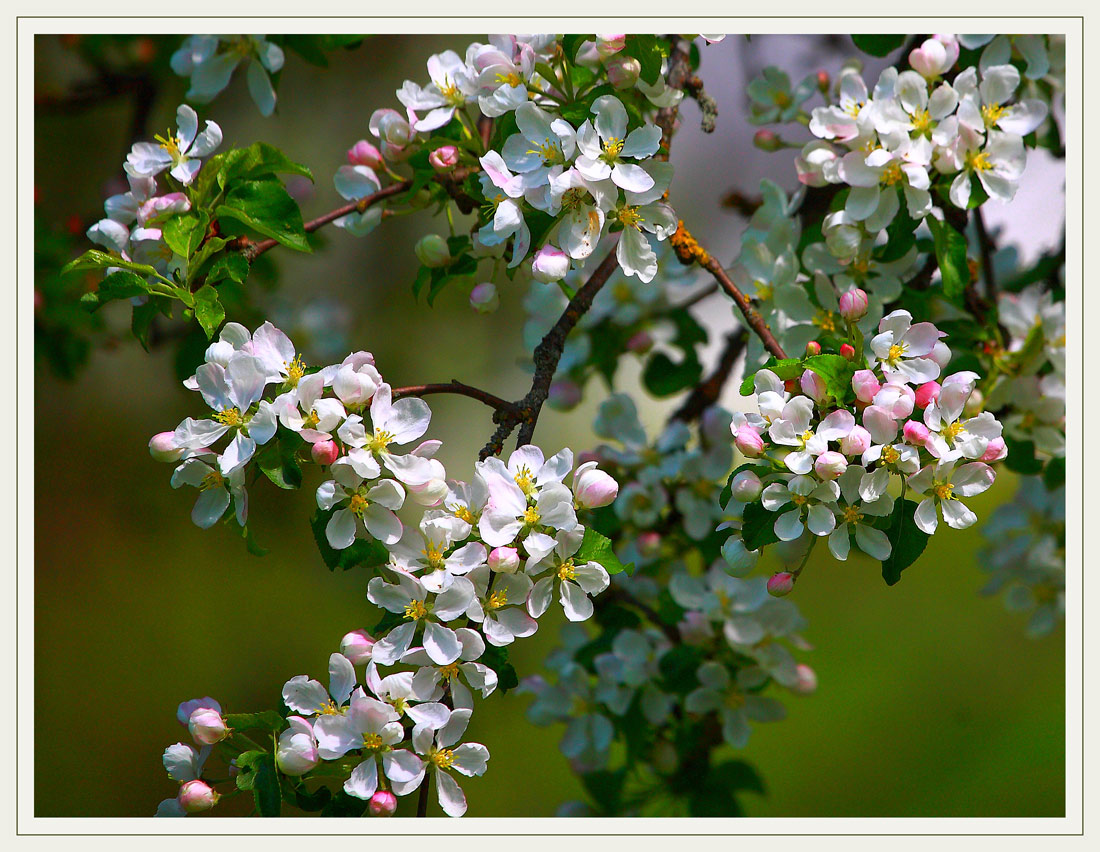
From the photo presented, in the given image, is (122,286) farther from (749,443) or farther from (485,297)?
(749,443)

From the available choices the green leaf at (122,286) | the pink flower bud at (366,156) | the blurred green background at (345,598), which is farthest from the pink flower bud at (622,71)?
the blurred green background at (345,598)

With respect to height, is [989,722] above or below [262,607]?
above

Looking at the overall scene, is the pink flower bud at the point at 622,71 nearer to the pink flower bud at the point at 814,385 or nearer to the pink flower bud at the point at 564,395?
the pink flower bud at the point at 814,385

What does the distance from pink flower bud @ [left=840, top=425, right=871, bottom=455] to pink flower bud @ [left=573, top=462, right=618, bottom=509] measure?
199 millimetres

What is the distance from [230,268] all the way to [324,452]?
10.1 inches

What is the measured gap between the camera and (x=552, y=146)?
2.77ft

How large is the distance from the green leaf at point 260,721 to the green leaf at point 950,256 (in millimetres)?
793

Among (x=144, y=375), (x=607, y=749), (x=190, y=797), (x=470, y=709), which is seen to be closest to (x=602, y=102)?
(x=470, y=709)

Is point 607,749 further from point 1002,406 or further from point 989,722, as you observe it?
point 989,722

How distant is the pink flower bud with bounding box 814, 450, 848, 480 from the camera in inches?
30.0

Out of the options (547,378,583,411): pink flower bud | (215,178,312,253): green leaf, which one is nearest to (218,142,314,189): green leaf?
(215,178,312,253): green leaf

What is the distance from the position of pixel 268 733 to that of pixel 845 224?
769 mm

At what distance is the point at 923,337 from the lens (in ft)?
2.79
